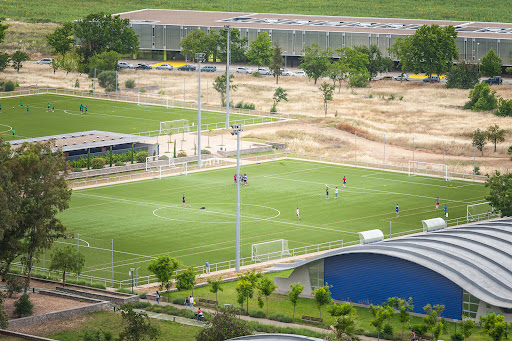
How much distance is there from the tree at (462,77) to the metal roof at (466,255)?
101749 mm

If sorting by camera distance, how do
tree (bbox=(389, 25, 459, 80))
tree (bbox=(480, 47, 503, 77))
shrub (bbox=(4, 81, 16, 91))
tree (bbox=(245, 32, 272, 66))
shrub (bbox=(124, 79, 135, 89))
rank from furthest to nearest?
tree (bbox=(245, 32, 272, 66)) → tree (bbox=(389, 25, 459, 80)) → tree (bbox=(480, 47, 503, 77)) → shrub (bbox=(124, 79, 135, 89)) → shrub (bbox=(4, 81, 16, 91))

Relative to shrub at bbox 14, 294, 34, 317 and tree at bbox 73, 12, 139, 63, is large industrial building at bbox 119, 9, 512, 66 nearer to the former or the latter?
tree at bbox 73, 12, 139, 63

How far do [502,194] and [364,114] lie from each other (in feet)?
216

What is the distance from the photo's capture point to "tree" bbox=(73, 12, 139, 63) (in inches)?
7151

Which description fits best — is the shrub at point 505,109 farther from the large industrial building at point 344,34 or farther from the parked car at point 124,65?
the parked car at point 124,65

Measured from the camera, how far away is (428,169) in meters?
106

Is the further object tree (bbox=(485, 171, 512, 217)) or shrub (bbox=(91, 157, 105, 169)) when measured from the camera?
shrub (bbox=(91, 157, 105, 169))

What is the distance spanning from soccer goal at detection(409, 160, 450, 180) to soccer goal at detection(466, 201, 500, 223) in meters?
15.5

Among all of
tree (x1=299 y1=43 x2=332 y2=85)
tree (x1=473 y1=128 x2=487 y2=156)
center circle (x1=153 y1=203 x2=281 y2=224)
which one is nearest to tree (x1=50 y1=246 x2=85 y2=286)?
center circle (x1=153 y1=203 x2=281 y2=224)

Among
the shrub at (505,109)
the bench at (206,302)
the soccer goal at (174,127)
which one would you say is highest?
the shrub at (505,109)

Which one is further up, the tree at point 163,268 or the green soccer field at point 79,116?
the green soccer field at point 79,116

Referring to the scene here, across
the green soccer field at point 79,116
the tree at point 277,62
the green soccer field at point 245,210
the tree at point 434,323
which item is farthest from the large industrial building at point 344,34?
the tree at point 434,323

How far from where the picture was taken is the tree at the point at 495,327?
50.4 m

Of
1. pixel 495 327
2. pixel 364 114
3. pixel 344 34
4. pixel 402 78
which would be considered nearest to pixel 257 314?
pixel 495 327
